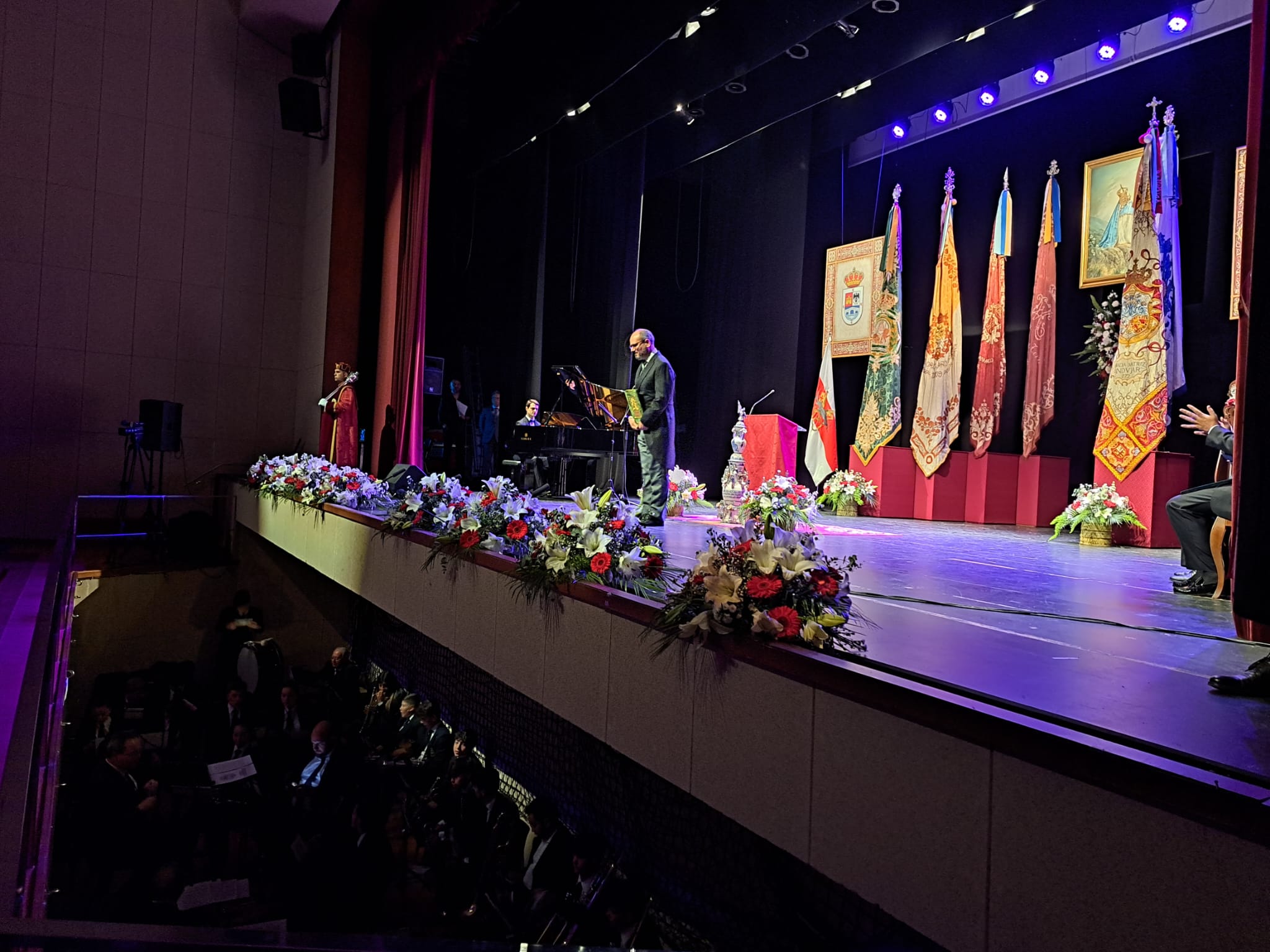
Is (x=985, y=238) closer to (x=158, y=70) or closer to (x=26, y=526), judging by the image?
(x=158, y=70)

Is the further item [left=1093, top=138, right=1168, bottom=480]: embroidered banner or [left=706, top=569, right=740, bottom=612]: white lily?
[left=1093, top=138, right=1168, bottom=480]: embroidered banner

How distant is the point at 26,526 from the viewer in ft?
31.6

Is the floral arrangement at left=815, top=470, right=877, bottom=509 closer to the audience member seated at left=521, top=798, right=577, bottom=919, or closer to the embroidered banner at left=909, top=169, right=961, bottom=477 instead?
the embroidered banner at left=909, top=169, right=961, bottom=477

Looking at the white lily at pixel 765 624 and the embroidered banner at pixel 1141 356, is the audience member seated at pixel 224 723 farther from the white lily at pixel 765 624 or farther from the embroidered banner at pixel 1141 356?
the embroidered banner at pixel 1141 356

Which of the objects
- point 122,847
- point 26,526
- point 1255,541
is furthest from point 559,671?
point 26,526

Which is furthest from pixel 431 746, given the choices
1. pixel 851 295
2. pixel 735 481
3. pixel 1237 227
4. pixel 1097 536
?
pixel 1237 227

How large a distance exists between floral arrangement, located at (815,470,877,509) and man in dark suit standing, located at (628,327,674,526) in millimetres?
3437

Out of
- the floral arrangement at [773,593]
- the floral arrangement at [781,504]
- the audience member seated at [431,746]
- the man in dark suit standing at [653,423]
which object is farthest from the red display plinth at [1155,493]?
the floral arrangement at [773,593]

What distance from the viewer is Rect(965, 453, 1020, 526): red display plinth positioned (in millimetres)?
8492

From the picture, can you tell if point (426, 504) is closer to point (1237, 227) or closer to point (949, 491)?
point (949, 491)

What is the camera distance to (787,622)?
6.79 feet

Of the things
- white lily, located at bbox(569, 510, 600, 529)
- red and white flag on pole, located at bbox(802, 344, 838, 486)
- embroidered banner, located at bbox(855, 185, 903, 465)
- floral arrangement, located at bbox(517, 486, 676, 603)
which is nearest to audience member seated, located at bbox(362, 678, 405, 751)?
floral arrangement, located at bbox(517, 486, 676, 603)

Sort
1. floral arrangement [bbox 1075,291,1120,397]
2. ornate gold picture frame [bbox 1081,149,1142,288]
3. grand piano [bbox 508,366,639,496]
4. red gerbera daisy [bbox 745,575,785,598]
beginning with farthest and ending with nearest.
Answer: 1. grand piano [bbox 508,366,639,496]
2. floral arrangement [bbox 1075,291,1120,397]
3. ornate gold picture frame [bbox 1081,149,1142,288]
4. red gerbera daisy [bbox 745,575,785,598]

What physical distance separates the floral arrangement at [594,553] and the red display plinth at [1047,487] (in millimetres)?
6229
